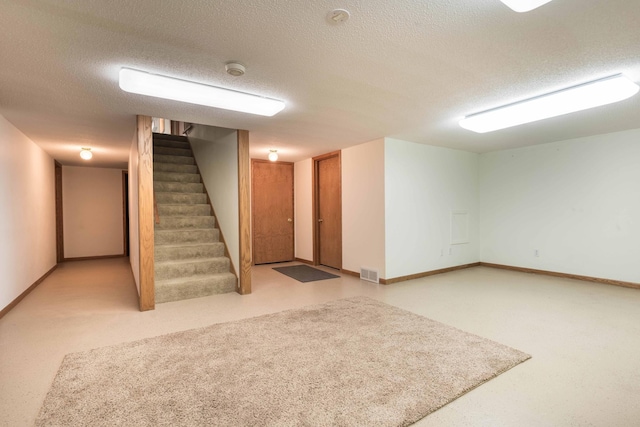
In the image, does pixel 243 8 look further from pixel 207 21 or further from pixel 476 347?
pixel 476 347

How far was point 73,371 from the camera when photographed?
2.24 metres

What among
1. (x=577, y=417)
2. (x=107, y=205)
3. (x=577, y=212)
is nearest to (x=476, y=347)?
(x=577, y=417)

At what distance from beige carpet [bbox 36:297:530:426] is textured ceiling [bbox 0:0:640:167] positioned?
2217 mm

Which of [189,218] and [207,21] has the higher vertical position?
[207,21]

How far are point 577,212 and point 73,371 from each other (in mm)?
6647

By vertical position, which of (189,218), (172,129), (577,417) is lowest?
(577,417)

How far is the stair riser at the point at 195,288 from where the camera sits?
155 inches

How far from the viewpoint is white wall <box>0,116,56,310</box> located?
358 centimetres

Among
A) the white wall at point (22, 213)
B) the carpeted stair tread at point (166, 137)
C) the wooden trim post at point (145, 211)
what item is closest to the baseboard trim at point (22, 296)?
the white wall at point (22, 213)

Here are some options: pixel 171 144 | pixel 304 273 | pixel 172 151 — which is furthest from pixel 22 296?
pixel 304 273

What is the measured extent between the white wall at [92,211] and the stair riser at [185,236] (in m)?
4.23

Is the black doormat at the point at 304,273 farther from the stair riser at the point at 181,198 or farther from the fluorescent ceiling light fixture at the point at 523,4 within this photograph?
the fluorescent ceiling light fixture at the point at 523,4

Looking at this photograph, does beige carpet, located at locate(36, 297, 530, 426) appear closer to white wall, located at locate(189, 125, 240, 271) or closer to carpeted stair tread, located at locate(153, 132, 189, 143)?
Answer: white wall, located at locate(189, 125, 240, 271)

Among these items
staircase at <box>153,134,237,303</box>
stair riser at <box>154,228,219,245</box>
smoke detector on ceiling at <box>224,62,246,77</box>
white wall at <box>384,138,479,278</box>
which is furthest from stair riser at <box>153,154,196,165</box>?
smoke detector on ceiling at <box>224,62,246,77</box>
